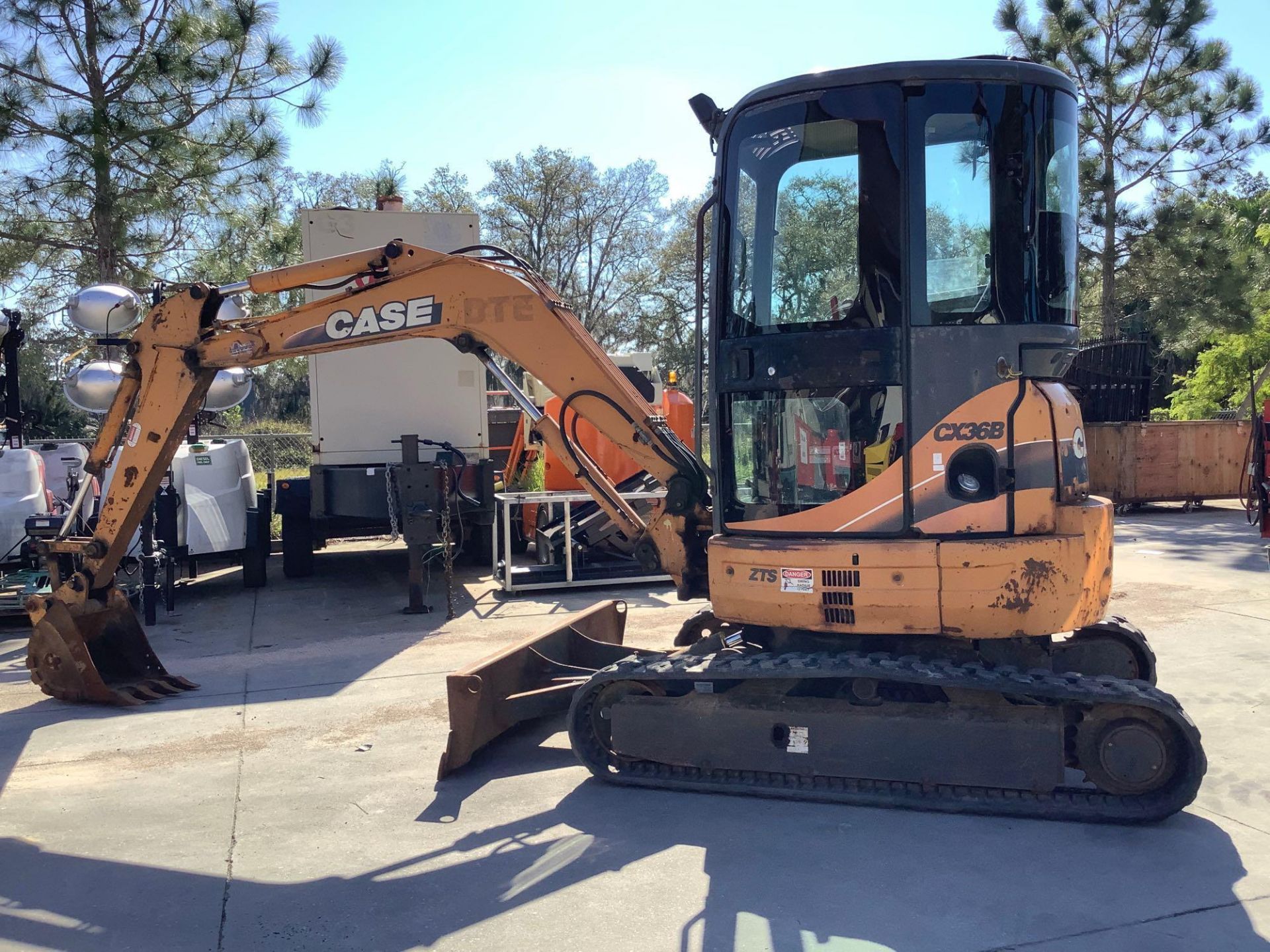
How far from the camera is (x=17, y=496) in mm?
10633

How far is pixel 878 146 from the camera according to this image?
499 centimetres

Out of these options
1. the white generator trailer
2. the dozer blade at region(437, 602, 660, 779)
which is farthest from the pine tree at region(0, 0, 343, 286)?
the dozer blade at region(437, 602, 660, 779)

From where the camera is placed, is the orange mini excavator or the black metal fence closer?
the orange mini excavator

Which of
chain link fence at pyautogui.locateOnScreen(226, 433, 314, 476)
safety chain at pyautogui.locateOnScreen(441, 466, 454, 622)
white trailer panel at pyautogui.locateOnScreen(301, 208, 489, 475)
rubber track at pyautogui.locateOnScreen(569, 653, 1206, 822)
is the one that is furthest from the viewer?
chain link fence at pyautogui.locateOnScreen(226, 433, 314, 476)

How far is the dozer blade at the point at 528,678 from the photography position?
5602mm

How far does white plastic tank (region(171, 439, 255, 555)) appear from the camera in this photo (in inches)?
443

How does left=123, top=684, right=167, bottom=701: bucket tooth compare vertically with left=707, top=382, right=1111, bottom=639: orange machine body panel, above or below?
below

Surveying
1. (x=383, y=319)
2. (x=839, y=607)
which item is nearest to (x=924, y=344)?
(x=839, y=607)

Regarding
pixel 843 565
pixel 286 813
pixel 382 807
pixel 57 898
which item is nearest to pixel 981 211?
pixel 843 565

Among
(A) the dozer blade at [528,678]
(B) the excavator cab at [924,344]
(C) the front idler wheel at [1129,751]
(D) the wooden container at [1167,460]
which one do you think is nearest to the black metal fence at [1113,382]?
(D) the wooden container at [1167,460]

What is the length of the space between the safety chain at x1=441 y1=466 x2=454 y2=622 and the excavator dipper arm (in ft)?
9.48

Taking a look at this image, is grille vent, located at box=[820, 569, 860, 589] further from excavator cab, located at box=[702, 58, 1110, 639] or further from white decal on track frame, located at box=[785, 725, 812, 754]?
white decal on track frame, located at box=[785, 725, 812, 754]

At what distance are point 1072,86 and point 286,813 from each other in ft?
16.7

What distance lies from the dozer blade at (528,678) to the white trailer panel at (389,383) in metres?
5.12
